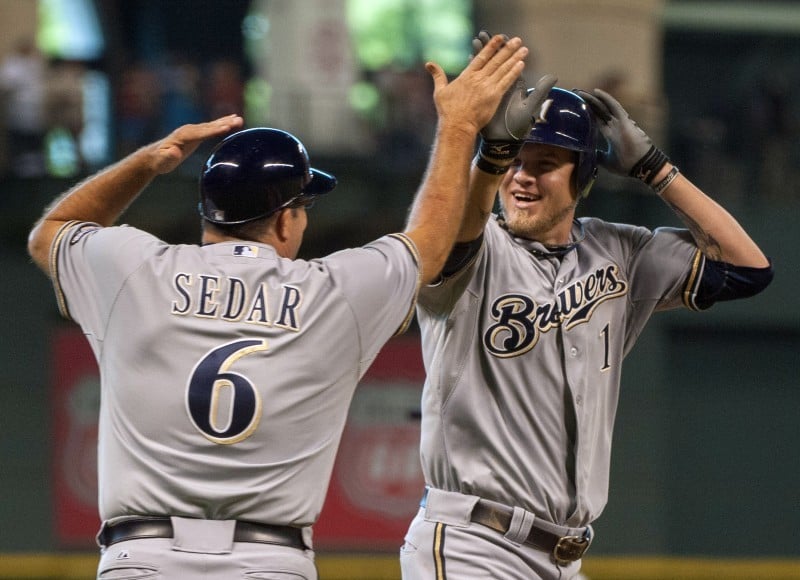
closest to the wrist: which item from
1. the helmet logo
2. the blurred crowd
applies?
the helmet logo

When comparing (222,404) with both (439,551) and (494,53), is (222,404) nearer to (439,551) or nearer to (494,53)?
(439,551)

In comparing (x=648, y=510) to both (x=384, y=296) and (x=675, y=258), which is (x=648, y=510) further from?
(x=384, y=296)

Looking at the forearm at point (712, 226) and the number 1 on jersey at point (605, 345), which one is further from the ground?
the forearm at point (712, 226)

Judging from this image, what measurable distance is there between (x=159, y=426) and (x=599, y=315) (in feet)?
5.26

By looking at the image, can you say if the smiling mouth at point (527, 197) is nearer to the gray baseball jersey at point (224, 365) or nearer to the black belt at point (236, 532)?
the gray baseball jersey at point (224, 365)

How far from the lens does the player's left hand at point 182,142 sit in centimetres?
388

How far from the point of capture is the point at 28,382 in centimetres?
1173

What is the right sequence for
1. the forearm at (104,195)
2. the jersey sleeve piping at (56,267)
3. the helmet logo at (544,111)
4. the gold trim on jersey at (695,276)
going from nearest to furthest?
the jersey sleeve piping at (56,267), the forearm at (104,195), the helmet logo at (544,111), the gold trim on jersey at (695,276)

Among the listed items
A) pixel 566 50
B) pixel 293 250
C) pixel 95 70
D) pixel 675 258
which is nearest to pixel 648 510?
pixel 566 50

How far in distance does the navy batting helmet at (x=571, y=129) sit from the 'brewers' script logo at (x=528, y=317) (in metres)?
0.40

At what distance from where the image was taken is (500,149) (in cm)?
402

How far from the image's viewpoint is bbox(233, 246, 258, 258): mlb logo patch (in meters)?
3.56

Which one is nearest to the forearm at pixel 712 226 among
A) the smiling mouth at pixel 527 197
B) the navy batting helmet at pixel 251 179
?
the smiling mouth at pixel 527 197

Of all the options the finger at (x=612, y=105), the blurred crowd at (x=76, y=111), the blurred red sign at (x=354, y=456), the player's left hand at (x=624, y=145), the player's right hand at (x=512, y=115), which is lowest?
the blurred red sign at (x=354, y=456)
